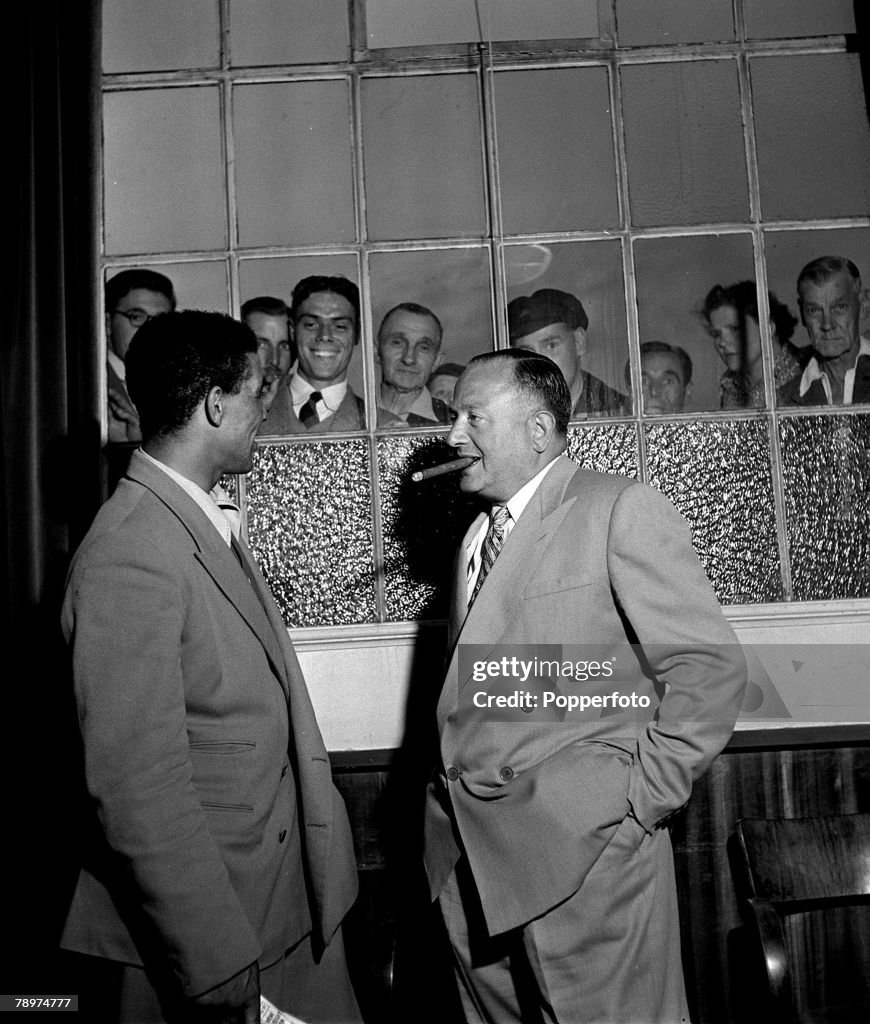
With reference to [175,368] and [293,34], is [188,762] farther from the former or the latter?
[293,34]

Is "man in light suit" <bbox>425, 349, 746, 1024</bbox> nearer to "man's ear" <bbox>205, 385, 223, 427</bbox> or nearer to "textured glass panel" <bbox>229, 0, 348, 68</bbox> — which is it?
"man's ear" <bbox>205, 385, 223, 427</bbox>

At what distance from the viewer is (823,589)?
2465mm

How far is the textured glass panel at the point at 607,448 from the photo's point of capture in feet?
8.19

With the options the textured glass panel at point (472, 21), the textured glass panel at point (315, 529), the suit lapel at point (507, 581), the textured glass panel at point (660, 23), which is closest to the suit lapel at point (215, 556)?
the suit lapel at point (507, 581)

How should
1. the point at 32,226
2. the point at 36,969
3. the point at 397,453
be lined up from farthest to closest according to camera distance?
the point at 397,453 → the point at 32,226 → the point at 36,969

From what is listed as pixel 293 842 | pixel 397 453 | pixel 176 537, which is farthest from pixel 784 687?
pixel 176 537

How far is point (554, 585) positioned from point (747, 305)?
4.25 feet

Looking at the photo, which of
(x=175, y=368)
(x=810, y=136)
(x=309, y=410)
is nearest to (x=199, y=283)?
(x=309, y=410)

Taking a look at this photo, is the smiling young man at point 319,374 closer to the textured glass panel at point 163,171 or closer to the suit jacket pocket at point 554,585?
the textured glass panel at point 163,171

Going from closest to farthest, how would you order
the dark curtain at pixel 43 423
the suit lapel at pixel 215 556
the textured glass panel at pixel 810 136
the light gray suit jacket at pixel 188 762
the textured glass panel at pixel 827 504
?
1. the light gray suit jacket at pixel 188 762
2. the suit lapel at pixel 215 556
3. the dark curtain at pixel 43 423
4. the textured glass panel at pixel 827 504
5. the textured glass panel at pixel 810 136

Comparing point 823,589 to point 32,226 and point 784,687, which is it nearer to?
point 784,687

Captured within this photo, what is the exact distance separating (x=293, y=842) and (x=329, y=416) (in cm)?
126

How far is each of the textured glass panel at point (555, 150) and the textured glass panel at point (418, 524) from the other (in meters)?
0.72

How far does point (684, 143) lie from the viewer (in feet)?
8.55
